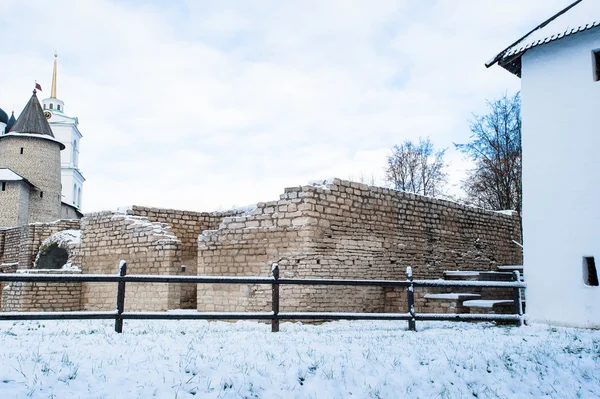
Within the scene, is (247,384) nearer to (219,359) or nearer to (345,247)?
(219,359)

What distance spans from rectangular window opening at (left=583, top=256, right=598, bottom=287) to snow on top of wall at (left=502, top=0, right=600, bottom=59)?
14.2ft

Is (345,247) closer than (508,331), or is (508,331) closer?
(508,331)

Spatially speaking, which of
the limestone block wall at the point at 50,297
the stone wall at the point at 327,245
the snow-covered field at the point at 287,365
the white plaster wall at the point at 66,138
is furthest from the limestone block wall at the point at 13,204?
the snow-covered field at the point at 287,365

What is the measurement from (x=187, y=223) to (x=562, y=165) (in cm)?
1068

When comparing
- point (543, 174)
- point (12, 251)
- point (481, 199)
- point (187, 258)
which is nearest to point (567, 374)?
point (543, 174)

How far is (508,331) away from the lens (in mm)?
9234

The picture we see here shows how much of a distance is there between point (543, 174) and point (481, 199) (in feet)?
70.0

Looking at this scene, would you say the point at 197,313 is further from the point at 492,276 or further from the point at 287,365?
the point at 492,276

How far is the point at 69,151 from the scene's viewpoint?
2785 inches

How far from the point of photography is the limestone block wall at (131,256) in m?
14.2

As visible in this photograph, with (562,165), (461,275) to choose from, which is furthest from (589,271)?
(461,275)

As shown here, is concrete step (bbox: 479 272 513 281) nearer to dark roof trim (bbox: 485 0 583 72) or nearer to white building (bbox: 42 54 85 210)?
dark roof trim (bbox: 485 0 583 72)

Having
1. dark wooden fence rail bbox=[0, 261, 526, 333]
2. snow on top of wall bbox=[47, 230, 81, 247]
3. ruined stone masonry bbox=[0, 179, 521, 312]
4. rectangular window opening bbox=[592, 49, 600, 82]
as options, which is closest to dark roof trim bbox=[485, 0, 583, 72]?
rectangular window opening bbox=[592, 49, 600, 82]

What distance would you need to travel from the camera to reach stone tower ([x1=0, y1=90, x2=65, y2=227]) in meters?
44.1
